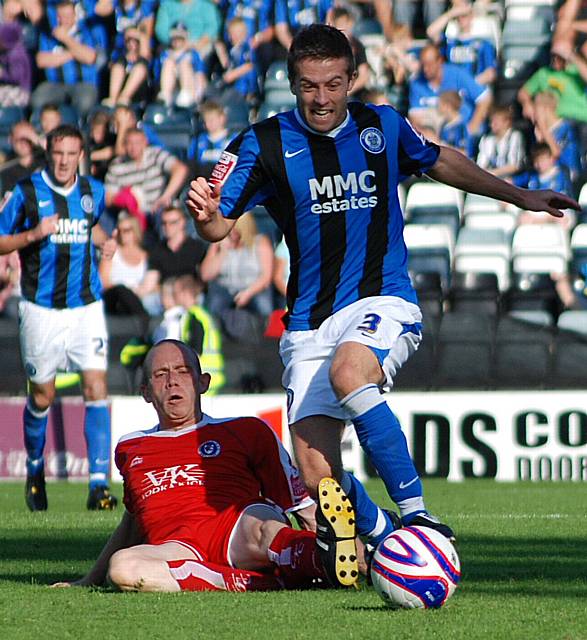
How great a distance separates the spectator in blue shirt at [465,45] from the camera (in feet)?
53.0

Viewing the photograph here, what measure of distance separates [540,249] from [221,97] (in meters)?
4.40

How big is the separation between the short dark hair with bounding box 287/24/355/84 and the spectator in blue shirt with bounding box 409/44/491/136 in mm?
9916

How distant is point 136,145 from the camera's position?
1538 cm

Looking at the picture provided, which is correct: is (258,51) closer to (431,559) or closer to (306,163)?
(306,163)

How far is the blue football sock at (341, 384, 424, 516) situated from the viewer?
5234 millimetres

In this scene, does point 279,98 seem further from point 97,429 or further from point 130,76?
point 97,429

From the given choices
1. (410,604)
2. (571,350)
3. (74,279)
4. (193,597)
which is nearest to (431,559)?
(410,604)

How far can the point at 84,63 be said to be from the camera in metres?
17.7

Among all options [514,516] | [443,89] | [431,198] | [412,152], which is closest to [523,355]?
[431,198]

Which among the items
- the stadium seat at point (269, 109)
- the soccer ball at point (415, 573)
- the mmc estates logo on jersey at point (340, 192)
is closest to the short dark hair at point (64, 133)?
the mmc estates logo on jersey at point (340, 192)

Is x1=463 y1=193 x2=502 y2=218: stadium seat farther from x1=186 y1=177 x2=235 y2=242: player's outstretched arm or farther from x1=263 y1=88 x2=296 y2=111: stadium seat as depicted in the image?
x1=186 y1=177 x2=235 y2=242: player's outstretched arm

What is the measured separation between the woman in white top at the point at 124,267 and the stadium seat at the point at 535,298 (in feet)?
11.0

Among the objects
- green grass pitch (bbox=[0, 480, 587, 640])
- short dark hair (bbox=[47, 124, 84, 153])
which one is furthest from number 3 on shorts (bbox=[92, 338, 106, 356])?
Answer: green grass pitch (bbox=[0, 480, 587, 640])

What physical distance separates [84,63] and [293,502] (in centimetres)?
1273
